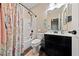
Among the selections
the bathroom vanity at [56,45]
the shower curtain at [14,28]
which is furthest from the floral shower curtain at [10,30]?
the bathroom vanity at [56,45]

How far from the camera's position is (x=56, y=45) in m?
1.94

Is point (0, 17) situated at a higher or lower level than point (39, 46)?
higher

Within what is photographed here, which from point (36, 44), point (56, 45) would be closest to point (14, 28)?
point (36, 44)

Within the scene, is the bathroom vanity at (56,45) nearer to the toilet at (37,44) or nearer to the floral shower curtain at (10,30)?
the toilet at (37,44)

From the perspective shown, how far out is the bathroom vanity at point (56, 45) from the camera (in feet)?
6.28

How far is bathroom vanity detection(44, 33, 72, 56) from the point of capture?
6.28ft

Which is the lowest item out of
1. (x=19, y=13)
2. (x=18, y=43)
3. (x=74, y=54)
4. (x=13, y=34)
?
(x=74, y=54)

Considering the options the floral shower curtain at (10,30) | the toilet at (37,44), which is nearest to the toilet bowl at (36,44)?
the toilet at (37,44)

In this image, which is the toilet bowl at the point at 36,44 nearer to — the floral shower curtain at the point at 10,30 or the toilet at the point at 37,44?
the toilet at the point at 37,44

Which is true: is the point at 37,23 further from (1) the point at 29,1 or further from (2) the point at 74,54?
(2) the point at 74,54

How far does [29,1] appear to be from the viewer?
1.96 metres

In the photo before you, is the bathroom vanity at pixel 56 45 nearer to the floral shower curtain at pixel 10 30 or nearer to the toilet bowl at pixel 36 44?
the toilet bowl at pixel 36 44

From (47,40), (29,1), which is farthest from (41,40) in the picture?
(29,1)

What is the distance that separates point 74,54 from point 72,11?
0.56m
